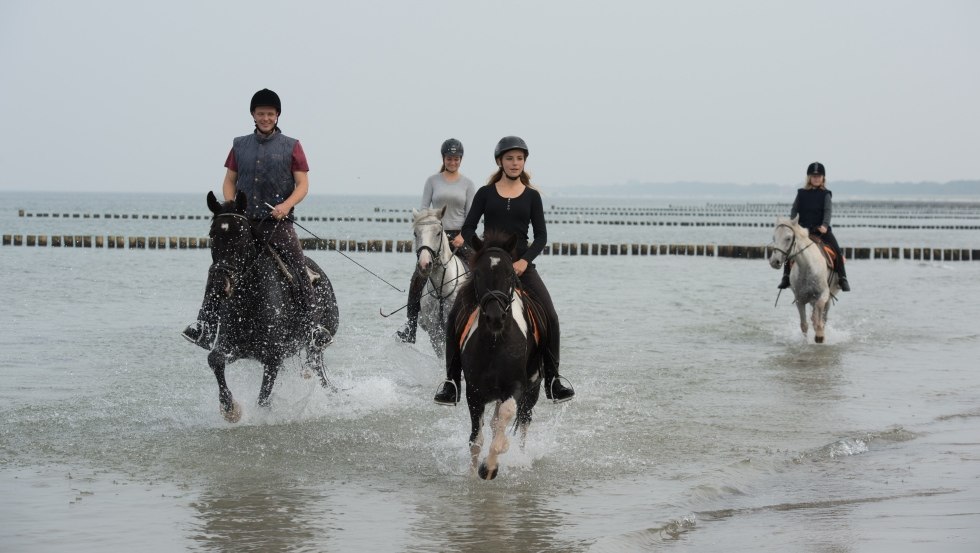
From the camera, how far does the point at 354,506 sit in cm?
796

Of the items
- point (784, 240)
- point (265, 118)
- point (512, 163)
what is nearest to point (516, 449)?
point (512, 163)

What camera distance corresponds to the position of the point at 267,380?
10539 mm

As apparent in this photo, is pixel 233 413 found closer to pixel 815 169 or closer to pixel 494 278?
pixel 494 278

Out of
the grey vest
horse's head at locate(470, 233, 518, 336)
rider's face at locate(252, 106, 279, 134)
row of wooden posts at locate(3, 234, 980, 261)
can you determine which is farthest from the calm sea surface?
row of wooden posts at locate(3, 234, 980, 261)

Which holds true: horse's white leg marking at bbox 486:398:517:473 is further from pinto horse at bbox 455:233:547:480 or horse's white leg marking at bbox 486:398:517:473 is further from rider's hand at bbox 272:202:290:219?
rider's hand at bbox 272:202:290:219

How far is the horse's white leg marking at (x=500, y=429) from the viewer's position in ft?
26.7

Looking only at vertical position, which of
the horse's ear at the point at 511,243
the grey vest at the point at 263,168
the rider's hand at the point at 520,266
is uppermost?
the grey vest at the point at 263,168

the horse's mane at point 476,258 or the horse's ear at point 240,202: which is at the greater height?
the horse's ear at point 240,202

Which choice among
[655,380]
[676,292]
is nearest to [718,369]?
[655,380]

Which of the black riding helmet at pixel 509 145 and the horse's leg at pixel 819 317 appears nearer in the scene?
the black riding helmet at pixel 509 145

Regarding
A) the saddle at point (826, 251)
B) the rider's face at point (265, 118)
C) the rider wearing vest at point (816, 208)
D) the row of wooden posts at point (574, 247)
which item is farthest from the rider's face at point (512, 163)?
the row of wooden posts at point (574, 247)

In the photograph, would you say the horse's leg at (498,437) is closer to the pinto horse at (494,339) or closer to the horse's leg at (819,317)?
the pinto horse at (494,339)

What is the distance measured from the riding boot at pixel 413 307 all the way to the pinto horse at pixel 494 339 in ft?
15.5

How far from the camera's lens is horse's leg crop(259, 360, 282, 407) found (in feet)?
34.3
